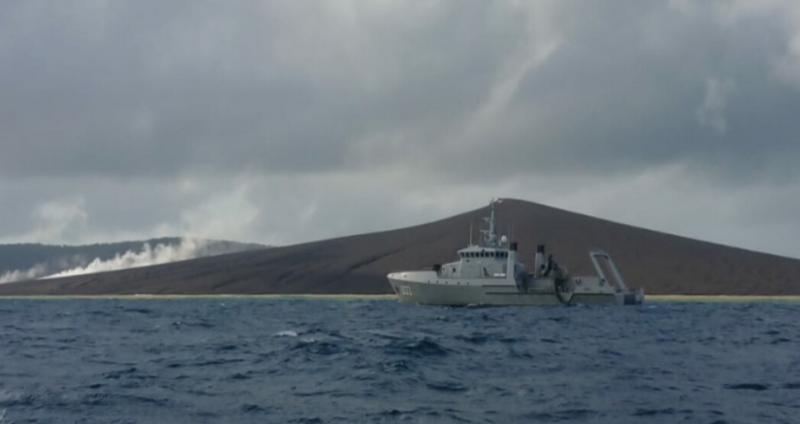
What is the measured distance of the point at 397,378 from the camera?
26.5m

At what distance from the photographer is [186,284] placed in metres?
188

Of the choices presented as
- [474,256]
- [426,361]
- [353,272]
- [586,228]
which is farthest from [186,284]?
[426,361]

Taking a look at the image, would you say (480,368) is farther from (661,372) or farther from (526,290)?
(526,290)

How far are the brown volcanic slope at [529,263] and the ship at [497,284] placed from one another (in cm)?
7194

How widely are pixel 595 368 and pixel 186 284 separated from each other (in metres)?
165

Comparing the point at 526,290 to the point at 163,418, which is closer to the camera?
the point at 163,418

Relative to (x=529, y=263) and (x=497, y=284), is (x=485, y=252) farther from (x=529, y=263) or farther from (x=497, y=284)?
(x=529, y=263)

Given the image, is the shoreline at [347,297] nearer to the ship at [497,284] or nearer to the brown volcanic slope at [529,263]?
the brown volcanic slope at [529,263]

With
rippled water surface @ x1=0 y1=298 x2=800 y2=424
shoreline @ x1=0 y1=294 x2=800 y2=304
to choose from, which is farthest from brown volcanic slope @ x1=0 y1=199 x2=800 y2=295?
rippled water surface @ x1=0 y1=298 x2=800 y2=424

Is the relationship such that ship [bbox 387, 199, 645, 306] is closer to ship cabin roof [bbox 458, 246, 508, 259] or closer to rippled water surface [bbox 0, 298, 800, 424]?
ship cabin roof [bbox 458, 246, 508, 259]

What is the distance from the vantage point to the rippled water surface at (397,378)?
70.8 ft

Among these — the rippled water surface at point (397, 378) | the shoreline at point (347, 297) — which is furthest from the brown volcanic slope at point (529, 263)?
the rippled water surface at point (397, 378)

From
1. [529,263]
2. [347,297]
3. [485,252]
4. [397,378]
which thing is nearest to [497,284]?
[485,252]

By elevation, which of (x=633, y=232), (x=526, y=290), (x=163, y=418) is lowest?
(x=163, y=418)
